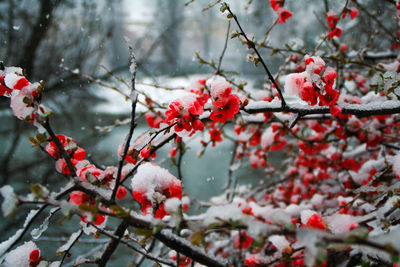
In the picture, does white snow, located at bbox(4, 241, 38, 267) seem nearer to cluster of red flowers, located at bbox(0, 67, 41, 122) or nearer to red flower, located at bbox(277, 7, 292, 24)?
cluster of red flowers, located at bbox(0, 67, 41, 122)

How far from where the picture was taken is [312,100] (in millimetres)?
648

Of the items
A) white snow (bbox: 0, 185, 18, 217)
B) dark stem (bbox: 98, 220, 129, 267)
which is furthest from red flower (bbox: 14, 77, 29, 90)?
dark stem (bbox: 98, 220, 129, 267)

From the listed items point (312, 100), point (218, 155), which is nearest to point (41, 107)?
point (312, 100)

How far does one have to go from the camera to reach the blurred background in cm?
201

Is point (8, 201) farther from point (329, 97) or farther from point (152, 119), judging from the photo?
point (152, 119)

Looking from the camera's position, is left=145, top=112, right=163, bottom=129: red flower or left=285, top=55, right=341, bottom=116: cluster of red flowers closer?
left=285, top=55, right=341, bottom=116: cluster of red flowers

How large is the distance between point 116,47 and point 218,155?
342cm

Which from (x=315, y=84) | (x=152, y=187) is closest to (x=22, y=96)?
(x=152, y=187)

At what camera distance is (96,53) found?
7.87 ft

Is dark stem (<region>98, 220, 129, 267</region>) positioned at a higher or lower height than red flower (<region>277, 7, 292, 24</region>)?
lower

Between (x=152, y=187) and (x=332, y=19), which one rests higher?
(x=332, y=19)

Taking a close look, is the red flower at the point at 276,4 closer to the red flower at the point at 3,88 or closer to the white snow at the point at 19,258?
the red flower at the point at 3,88

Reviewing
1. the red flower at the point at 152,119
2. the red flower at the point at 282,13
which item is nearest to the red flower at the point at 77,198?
the red flower at the point at 152,119

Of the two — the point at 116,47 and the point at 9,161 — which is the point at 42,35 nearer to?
the point at 116,47
